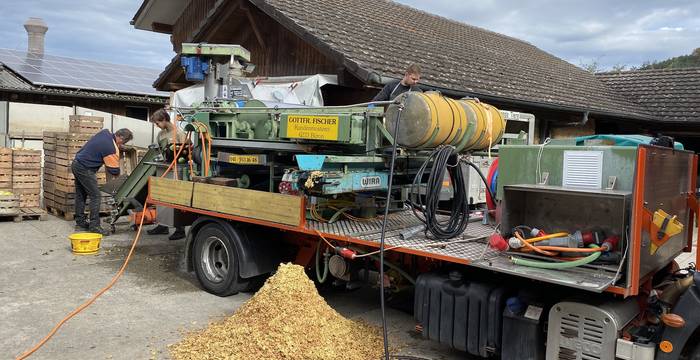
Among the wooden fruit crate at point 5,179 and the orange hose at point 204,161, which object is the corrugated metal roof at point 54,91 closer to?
the wooden fruit crate at point 5,179

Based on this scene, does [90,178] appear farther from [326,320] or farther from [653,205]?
[653,205]

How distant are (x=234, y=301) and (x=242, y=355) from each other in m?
1.91

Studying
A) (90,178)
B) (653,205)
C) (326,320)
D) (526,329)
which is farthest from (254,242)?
(90,178)

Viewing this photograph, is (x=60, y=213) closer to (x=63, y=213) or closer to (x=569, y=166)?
(x=63, y=213)

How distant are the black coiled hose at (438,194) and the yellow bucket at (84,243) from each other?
5398mm

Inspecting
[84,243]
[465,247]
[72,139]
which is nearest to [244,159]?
[465,247]

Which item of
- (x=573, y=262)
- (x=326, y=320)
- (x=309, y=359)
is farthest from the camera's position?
(x=326, y=320)

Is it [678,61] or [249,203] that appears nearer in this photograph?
[249,203]

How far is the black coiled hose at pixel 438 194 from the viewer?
483 cm

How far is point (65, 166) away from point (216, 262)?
251 inches

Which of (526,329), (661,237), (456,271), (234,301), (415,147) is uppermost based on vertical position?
(415,147)

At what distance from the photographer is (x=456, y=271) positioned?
14.4 ft

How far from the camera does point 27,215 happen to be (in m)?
11.0

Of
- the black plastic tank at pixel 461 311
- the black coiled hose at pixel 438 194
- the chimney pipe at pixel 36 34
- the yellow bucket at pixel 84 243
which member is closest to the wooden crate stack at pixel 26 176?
the yellow bucket at pixel 84 243
